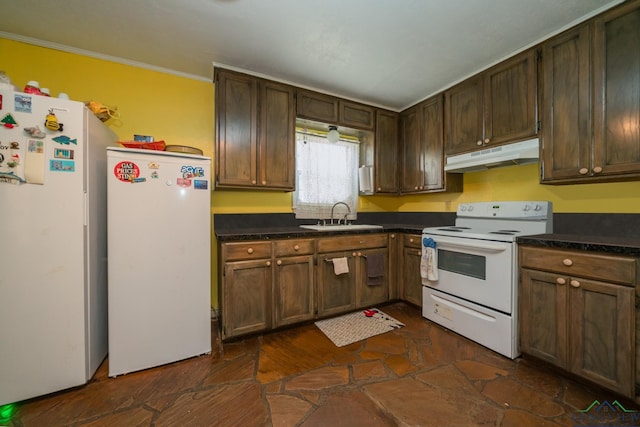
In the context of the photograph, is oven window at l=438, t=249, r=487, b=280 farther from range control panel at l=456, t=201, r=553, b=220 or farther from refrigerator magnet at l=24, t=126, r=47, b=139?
refrigerator magnet at l=24, t=126, r=47, b=139

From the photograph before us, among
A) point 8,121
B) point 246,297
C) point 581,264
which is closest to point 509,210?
point 581,264

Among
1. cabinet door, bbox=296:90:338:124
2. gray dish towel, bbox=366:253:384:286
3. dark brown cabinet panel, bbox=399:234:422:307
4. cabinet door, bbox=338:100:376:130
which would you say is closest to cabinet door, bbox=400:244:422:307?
dark brown cabinet panel, bbox=399:234:422:307

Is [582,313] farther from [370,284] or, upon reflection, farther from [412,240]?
[370,284]

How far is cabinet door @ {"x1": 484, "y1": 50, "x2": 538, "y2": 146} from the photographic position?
2.01 metres

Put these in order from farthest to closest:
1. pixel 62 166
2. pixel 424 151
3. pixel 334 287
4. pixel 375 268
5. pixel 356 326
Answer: pixel 424 151
pixel 375 268
pixel 334 287
pixel 356 326
pixel 62 166

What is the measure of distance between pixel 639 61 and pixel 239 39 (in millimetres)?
2630

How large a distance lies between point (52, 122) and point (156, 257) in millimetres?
952

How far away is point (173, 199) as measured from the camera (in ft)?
5.78

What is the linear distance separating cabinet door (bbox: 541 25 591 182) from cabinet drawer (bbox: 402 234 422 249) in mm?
1115

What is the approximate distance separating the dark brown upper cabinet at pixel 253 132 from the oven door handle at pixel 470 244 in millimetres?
1525

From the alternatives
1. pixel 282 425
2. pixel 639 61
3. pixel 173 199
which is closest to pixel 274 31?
pixel 173 199

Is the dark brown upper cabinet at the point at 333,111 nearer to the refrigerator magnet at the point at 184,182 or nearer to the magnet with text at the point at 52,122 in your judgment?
the refrigerator magnet at the point at 184,182

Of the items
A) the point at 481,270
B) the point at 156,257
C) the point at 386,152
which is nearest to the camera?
the point at 156,257

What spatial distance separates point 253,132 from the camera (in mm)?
2385
